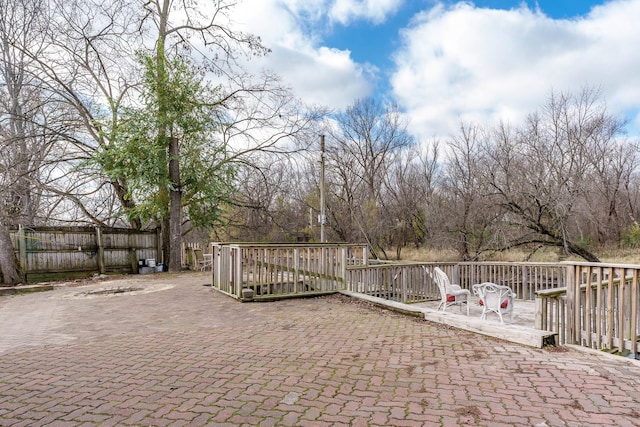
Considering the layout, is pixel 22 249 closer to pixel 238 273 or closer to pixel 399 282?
pixel 238 273

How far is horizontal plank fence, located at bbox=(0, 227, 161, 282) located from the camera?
10578mm

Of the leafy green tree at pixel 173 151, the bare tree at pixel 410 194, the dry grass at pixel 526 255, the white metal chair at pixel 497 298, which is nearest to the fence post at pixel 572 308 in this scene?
the white metal chair at pixel 497 298

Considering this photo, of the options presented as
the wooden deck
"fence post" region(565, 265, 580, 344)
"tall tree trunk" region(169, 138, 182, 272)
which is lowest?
the wooden deck

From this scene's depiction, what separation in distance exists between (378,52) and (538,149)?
287 inches

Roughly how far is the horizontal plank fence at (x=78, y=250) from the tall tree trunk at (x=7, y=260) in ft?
1.58

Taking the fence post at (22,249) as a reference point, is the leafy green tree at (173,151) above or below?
above

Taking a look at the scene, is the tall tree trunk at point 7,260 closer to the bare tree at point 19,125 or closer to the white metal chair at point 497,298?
the bare tree at point 19,125

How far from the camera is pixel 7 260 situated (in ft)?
32.3

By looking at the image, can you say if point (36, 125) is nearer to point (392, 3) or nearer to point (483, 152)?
point (392, 3)

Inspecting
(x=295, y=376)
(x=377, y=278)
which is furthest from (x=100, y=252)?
(x=295, y=376)

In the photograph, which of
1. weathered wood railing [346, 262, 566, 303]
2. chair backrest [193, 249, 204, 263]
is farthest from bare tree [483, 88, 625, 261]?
chair backrest [193, 249, 204, 263]

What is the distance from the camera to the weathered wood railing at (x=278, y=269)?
720cm

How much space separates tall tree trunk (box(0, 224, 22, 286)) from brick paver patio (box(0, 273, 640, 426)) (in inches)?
222

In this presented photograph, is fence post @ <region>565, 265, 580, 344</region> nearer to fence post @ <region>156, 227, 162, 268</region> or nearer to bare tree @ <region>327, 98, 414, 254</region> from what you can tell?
fence post @ <region>156, 227, 162, 268</region>
